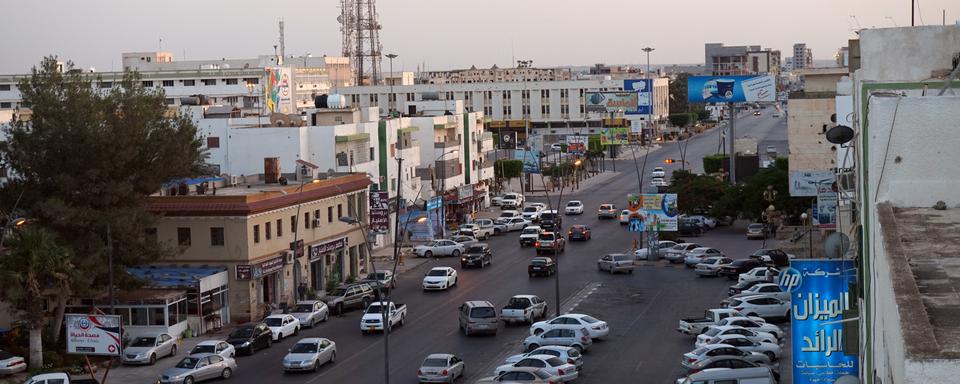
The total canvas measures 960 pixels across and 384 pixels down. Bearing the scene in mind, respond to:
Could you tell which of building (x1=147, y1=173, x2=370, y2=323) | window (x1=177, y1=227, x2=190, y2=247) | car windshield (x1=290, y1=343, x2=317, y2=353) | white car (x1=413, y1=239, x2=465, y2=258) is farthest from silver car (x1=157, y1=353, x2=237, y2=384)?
white car (x1=413, y1=239, x2=465, y2=258)

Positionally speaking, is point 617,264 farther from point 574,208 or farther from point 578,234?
point 574,208

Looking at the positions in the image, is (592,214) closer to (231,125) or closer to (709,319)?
(231,125)

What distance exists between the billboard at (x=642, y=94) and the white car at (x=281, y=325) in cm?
11058

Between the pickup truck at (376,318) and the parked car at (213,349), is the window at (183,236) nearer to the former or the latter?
the pickup truck at (376,318)

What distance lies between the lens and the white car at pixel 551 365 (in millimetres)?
32625

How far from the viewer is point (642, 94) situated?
498ft

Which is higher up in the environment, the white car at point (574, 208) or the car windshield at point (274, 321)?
the white car at point (574, 208)

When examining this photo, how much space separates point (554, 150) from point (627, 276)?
220ft

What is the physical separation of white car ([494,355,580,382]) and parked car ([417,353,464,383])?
148 cm

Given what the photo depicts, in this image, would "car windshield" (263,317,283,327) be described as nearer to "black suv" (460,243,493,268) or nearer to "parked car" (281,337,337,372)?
"parked car" (281,337,337,372)

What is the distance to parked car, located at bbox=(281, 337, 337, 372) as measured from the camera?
35875 millimetres

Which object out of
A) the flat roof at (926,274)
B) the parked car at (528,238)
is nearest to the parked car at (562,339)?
the flat roof at (926,274)

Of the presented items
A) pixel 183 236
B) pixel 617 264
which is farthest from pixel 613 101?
pixel 183 236

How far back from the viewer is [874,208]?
11406 millimetres
